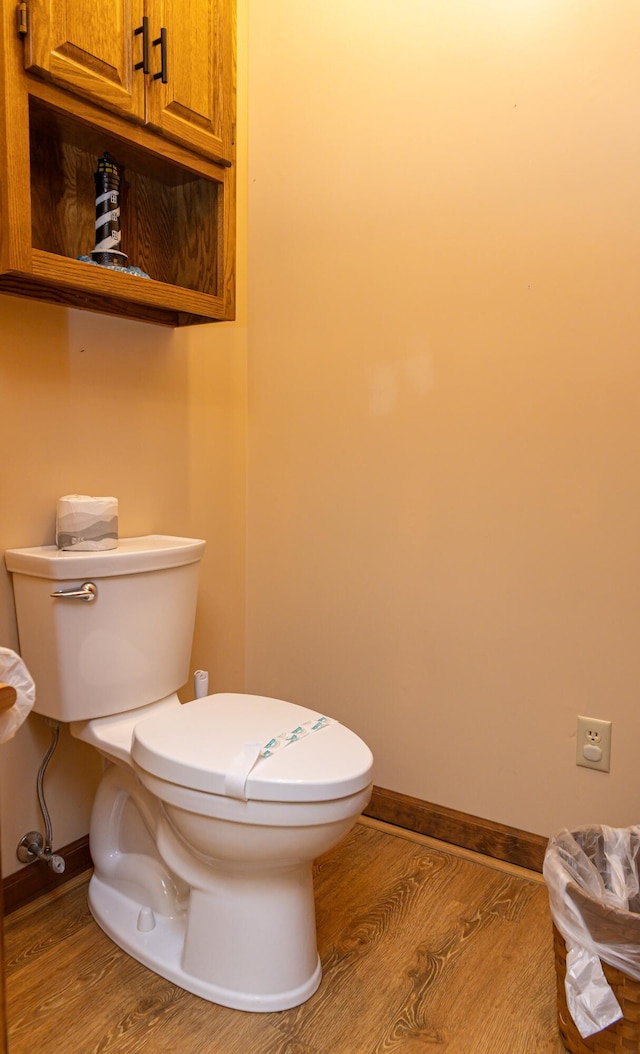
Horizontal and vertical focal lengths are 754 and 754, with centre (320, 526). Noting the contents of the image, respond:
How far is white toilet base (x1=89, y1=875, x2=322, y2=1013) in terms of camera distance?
51.5 inches

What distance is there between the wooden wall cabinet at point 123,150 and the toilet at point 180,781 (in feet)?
1.76

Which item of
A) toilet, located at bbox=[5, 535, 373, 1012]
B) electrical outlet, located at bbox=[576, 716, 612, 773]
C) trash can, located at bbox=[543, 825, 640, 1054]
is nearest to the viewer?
trash can, located at bbox=[543, 825, 640, 1054]

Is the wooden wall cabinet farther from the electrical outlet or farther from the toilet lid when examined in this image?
the electrical outlet

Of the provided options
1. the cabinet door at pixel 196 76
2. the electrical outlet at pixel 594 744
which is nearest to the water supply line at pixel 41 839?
the electrical outlet at pixel 594 744

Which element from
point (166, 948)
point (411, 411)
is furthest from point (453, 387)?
point (166, 948)

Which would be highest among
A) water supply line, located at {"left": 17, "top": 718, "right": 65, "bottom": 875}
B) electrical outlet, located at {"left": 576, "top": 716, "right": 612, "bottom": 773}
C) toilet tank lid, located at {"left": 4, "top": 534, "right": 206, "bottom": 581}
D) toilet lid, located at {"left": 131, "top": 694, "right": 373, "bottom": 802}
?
toilet tank lid, located at {"left": 4, "top": 534, "right": 206, "bottom": 581}

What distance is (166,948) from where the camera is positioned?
1.40 metres

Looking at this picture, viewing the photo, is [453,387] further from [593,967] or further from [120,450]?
[593,967]

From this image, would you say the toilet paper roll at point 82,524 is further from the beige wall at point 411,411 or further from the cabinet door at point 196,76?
the cabinet door at point 196,76

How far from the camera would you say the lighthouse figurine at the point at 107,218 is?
1528 millimetres

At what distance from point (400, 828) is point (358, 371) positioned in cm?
117

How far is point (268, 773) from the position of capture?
121 centimetres

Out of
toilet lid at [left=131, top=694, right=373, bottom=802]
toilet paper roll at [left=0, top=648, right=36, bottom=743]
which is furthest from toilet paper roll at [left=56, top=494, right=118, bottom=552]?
toilet paper roll at [left=0, top=648, right=36, bottom=743]

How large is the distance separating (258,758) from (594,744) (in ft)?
2.64
